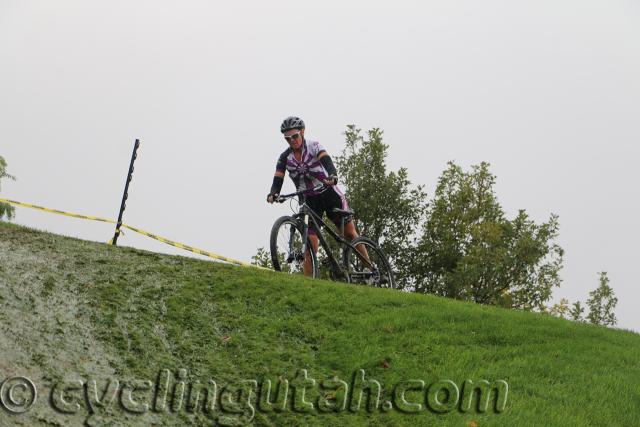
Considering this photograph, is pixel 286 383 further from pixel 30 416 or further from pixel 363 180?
pixel 363 180

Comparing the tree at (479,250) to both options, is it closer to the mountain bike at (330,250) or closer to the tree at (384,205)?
the tree at (384,205)

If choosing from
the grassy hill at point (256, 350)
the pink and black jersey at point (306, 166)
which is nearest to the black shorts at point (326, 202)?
the pink and black jersey at point (306, 166)

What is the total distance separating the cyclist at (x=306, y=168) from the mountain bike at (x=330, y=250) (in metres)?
Answer: 0.12

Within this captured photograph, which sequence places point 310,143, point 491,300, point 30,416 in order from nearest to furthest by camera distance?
1. point 30,416
2. point 310,143
3. point 491,300

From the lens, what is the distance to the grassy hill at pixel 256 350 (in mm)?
8508

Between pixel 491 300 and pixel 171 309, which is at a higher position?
pixel 491 300

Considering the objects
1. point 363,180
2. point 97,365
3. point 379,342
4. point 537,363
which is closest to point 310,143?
point 379,342

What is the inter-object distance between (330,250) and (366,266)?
139 centimetres

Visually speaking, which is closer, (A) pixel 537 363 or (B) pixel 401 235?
(A) pixel 537 363

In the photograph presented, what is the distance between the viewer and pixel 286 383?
9.57 metres

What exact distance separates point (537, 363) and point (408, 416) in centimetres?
271

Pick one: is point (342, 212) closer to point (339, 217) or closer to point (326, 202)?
point (339, 217)

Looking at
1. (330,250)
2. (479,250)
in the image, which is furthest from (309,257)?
(479,250)

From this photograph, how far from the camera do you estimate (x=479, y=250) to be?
2966 cm
